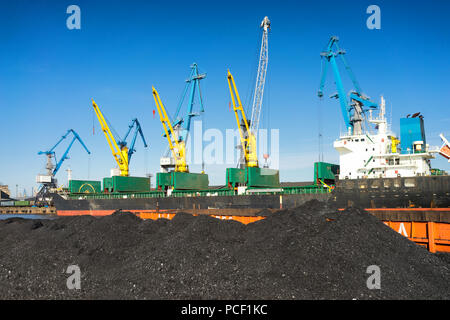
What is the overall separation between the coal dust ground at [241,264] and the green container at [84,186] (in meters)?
57.8

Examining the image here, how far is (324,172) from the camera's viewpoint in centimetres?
3841

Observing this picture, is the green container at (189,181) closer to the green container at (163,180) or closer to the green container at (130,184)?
the green container at (163,180)

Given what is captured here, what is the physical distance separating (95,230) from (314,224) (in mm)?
11327

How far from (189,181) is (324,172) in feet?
79.9

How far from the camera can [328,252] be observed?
11.5 m

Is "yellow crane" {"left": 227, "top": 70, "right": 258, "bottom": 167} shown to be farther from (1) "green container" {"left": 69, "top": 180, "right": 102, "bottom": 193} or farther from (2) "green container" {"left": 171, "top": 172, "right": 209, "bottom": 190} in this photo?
(1) "green container" {"left": 69, "top": 180, "right": 102, "bottom": 193}

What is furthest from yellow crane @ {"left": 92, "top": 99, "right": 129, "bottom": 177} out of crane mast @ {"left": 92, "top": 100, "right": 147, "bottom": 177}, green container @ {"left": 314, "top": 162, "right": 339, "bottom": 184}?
green container @ {"left": 314, "top": 162, "right": 339, "bottom": 184}

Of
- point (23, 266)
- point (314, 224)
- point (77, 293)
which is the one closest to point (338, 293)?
point (314, 224)

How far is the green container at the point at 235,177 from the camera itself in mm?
46781

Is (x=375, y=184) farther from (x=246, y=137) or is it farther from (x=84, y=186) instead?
(x=84, y=186)

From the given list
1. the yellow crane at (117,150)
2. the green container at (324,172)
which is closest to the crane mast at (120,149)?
the yellow crane at (117,150)

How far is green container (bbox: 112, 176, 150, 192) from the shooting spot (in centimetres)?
5963

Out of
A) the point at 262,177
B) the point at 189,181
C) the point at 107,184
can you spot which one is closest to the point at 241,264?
the point at 262,177
